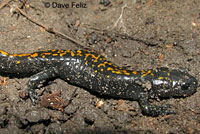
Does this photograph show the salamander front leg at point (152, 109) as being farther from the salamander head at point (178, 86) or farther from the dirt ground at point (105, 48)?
the salamander head at point (178, 86)

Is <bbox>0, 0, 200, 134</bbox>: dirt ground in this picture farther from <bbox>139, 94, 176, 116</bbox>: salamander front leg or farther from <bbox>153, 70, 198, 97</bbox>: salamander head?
<bbox>153, 70, 198, 97</bbox>: salamander head

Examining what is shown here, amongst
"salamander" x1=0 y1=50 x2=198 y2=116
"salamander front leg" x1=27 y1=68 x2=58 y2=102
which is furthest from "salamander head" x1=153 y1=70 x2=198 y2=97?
"salamander front leg" x1=27 y1=68 x2=58 y2=102

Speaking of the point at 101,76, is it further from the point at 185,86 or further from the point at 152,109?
the point at 185,86

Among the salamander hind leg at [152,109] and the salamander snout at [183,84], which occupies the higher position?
the salamander snout at [183,84]

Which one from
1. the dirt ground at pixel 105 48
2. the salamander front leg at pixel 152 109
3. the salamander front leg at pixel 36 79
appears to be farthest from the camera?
the salamander front leg at pixel 36 79

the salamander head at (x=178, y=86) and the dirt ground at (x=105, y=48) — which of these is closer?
the dirt ground at (x=105, y=48)

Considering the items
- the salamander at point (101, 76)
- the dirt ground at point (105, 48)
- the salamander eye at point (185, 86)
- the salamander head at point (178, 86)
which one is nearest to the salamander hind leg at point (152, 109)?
the salamander at point (101, 76)

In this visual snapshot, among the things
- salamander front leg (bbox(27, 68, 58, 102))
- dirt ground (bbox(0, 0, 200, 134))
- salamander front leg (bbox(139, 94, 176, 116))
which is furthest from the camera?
salamander front leg (bbox(27, 68, 58, 102))

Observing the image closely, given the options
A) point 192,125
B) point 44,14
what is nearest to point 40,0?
point 44,14

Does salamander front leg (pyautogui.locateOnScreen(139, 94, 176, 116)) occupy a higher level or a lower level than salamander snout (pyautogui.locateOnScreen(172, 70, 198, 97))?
lower
